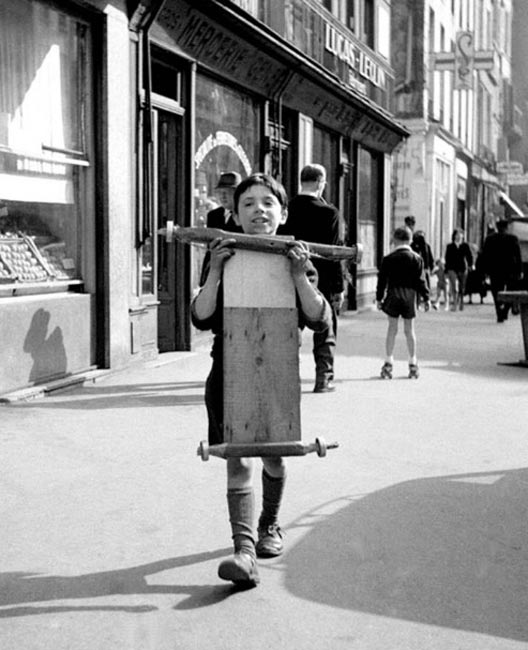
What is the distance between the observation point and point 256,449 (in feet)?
14.5

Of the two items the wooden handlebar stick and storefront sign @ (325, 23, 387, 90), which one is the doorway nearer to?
storefront sign @ (325, 23, 387, 90)

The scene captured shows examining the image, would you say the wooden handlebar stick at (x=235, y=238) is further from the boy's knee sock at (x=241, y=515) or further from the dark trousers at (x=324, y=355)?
the dark trousers at (x=324, y=355)

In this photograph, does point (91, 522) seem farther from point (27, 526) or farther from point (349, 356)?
point (349, 356)

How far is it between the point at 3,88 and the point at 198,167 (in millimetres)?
4280

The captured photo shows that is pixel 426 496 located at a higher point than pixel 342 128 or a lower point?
lower

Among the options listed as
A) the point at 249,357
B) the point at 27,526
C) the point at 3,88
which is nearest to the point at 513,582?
the point at 249,357

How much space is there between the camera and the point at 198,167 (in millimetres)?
13609

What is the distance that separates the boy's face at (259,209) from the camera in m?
4.52

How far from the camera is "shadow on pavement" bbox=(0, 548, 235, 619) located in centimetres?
409

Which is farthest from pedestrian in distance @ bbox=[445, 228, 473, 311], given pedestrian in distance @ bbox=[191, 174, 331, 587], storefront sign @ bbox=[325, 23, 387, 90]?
pedestrian in distance @ bbox=[191, 174, 331, 587]

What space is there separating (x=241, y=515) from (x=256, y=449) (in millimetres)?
288

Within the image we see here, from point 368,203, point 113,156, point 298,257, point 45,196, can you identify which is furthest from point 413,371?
point 368,203

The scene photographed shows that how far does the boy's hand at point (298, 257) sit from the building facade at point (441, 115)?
30.1m

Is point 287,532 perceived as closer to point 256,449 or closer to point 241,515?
point 241,515
